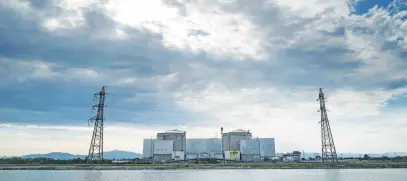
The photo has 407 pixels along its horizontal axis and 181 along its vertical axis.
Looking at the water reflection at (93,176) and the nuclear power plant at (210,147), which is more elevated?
the nuclear power plant at (210,147)

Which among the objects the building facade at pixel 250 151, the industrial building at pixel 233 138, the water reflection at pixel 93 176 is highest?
the industrial building at pixel 233 138

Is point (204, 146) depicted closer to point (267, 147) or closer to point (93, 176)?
point (267, 147)

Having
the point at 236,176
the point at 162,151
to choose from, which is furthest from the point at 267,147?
the point at 236,176

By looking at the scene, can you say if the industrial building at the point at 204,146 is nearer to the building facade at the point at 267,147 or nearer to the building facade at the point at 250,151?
the building facade at the point at 250,151

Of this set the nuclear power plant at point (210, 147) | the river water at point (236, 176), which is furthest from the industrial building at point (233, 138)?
the river water at point (236, 176)

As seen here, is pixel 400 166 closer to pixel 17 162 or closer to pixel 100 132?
pixel 100 132

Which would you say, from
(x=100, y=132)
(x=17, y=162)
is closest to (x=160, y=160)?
(x=100, y=132)

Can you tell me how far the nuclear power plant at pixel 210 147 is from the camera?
115m

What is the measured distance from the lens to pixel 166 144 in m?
115

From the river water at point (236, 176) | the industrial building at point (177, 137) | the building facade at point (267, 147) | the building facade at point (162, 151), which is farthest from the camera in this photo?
the industrial building at point (177, 137)

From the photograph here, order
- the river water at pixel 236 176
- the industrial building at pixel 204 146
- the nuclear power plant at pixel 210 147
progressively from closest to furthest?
1. the river water at pixel 236 176
2. the nuclear power plant at pixel 210 147
3. the industrial building at pixel 204 146

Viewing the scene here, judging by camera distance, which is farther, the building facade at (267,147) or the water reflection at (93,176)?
the building facade at (267,147)

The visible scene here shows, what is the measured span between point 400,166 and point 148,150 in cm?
7502

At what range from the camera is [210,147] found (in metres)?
127
